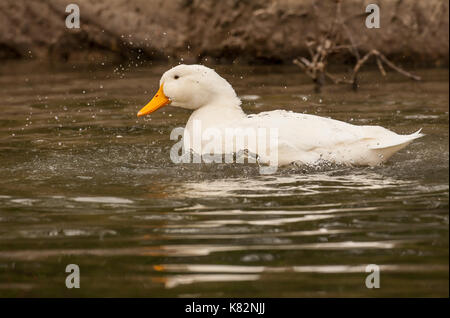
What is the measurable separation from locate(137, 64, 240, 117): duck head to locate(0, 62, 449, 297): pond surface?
1.71 feet

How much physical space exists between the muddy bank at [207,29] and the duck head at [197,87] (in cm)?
622

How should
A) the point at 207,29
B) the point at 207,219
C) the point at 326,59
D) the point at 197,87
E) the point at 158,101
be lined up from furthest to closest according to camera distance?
the point at 207,29 < the point at 326,59 < the point at 158,101 < the point at 197,87 < the point at 207,219

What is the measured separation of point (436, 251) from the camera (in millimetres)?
3941

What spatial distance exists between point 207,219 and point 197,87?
6.44 ft

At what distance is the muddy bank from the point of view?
12273 mm

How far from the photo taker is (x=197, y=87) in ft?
20.7

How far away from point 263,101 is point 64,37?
197 inches

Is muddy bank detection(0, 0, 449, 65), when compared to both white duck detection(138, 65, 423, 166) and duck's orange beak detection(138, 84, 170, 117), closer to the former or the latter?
duck's orange beak detection(138, 84, 170, 117)
